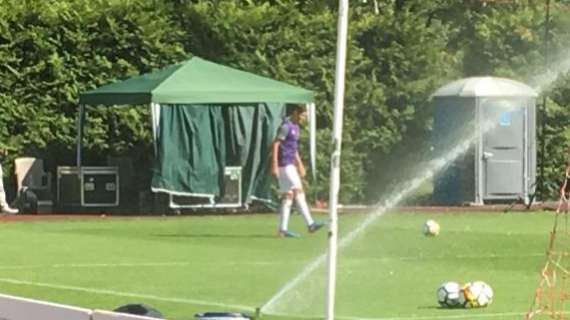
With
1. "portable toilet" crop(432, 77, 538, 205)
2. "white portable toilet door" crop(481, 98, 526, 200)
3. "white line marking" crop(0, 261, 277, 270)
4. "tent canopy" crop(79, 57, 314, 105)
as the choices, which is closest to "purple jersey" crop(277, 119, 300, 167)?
"white line marking" crop(0, 261, 277, 270)

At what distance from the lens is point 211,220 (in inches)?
1128

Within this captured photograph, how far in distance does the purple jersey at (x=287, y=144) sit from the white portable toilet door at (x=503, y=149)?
965cm

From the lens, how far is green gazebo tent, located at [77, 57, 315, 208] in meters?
29.6

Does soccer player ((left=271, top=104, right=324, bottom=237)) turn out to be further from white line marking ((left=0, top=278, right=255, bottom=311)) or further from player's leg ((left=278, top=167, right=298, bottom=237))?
white line marking ((left=0, top=278, right=255, bottom=311))

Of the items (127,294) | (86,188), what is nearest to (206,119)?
(86,188)

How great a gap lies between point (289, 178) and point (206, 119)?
304 inches

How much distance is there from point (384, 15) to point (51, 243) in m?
12.5

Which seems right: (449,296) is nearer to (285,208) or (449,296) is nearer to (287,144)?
(285,208)

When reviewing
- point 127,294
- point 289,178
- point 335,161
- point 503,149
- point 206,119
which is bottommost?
point 127,294

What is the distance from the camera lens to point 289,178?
2372 cm

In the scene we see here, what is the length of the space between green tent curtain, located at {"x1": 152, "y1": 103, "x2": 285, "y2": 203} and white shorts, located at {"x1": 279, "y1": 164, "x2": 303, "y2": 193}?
23.0 ft

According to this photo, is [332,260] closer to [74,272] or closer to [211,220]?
[74,272]

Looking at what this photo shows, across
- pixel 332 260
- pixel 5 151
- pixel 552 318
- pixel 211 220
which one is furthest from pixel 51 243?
pixel 332 260

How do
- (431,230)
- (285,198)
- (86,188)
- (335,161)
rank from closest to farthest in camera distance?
(335,161), (285,198), (431,230), (86,188)
